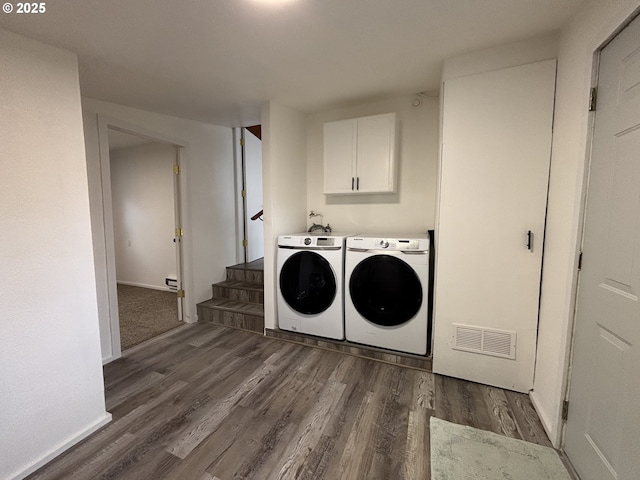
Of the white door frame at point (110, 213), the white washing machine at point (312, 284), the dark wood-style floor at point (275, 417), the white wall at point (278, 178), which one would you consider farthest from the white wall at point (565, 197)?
the white door frame at point (110, 213)

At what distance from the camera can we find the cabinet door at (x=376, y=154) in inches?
102

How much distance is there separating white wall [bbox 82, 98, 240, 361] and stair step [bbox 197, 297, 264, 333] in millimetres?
158

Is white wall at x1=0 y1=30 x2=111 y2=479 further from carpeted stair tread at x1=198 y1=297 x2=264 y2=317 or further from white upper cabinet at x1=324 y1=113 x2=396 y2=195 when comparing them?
white upper cabinet at x1=324 y1=113 x2=396 y2=195

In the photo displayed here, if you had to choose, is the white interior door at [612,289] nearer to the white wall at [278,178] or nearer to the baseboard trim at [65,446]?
the white wall at [278,178]

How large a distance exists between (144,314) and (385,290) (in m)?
3.23

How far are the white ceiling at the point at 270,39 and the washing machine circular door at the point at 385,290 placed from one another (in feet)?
4.90

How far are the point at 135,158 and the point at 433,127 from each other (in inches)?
188

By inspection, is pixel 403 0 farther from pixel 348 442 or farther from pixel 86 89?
pixel 86 89

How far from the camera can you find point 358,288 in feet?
8.20

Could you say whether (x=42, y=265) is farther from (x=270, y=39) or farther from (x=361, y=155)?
(x=361, y=155)

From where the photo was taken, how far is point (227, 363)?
2488 mm

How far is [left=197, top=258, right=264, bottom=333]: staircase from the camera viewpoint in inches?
125

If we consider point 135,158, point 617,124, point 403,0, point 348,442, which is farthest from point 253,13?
point 135,158

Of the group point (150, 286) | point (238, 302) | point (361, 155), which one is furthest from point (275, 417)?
point (150, 286)
